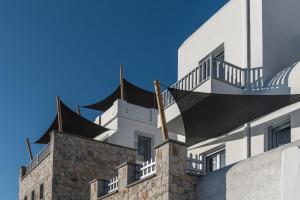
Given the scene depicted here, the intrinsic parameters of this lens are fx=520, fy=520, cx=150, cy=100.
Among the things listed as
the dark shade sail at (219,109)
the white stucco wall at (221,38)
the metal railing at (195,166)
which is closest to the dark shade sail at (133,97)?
the white stucco wall at (221,38)

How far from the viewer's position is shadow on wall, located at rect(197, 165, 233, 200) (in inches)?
518

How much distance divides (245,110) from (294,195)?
16.3 ft

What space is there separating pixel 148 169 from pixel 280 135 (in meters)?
4.14

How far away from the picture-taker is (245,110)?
50.3 feet

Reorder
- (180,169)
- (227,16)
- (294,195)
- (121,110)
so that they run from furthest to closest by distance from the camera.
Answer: (121,110) < (227,16) < (180,169) < (294,195)

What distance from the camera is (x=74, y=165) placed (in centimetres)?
2323

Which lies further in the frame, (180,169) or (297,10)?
(297,10)

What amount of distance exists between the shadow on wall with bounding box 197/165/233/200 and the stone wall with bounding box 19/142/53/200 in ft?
34.0

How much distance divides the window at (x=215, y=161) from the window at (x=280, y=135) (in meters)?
2.46

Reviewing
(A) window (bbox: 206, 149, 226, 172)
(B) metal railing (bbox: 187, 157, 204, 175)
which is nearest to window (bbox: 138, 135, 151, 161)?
(A) window (bbox: 206, 149, 226, 172)

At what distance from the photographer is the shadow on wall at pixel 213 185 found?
1316 cm

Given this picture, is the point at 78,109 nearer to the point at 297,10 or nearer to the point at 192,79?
the point at 192,79

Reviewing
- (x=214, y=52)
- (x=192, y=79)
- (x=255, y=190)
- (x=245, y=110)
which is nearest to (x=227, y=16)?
(x=214, y=52)

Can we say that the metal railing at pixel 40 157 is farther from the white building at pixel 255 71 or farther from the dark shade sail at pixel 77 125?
the white building at pixel 255 71
